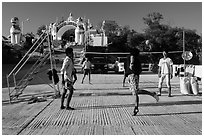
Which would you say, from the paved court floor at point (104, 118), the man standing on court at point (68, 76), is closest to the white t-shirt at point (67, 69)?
the man standing on court at point (68, 76)

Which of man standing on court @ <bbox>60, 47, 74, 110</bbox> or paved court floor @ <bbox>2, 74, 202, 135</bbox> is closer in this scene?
paved court floor @ <bbox>2, 74, 202, 135</bbox>

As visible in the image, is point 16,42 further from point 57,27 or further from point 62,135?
point 62,135

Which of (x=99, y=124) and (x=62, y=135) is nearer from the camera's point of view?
(x=62, y=135)

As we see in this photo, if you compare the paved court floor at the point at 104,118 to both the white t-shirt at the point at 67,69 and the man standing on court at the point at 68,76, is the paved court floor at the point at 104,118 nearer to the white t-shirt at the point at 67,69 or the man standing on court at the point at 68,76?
the man standing on court at the point at 68,76

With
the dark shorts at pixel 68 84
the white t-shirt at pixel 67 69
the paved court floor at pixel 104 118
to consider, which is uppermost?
the white t-shirt at pixel 67 69

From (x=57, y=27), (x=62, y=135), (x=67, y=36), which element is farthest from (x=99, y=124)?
(x=67, y=36)

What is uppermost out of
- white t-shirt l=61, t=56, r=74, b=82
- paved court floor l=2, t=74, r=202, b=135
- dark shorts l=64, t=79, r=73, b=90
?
white t-shirt l=61, t=56, r=74, b=82

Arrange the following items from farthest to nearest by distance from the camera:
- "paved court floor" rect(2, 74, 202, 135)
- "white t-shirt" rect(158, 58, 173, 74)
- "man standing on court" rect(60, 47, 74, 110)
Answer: "white t-shirt" rect(158, 58, 173, 74) < "man standing on court" rect(60, 47, 74, 110) < "paved court floor" rect(2, 74, 202, 135)

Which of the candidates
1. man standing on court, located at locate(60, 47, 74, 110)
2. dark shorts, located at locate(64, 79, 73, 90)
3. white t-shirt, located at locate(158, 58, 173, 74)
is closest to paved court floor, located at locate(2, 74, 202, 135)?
man standing on court, located at locate(60, 47, 74, 110)

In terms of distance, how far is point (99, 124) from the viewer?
511 cm

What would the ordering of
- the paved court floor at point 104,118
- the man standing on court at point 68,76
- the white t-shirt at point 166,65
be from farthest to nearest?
1. the white t-shirt at point 166,65
2. the man standing on court at point 68,76
3. the paved court floor at point 104,118

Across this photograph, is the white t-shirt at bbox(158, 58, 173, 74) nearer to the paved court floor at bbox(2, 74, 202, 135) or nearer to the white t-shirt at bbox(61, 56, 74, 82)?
the paved court floor at bbox(2, 74, 202, 135)

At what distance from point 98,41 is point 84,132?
124 ft

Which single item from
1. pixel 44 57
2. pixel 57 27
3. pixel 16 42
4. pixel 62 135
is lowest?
pixel 62 135
